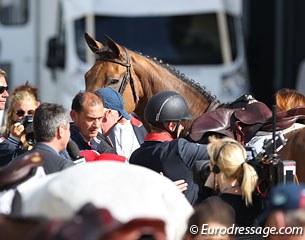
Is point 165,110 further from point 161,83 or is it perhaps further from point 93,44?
point 93,44

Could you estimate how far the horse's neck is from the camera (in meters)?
7.74

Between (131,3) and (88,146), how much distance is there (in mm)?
6961

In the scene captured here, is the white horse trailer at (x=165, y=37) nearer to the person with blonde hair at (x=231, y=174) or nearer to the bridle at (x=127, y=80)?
the bridle at (x=127, y=80)

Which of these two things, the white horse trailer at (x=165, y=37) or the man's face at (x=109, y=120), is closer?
the man's face at (x=109, y=120)

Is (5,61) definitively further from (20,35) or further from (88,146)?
(88,146)

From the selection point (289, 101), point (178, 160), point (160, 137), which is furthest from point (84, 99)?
point (289, 101)

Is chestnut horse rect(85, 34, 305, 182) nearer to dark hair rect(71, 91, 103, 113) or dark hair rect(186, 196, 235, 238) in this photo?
dark hair rect(71, 91, 103, 113)

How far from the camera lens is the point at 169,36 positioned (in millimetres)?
13898

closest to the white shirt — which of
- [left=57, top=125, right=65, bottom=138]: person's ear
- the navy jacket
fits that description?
the navy jacket

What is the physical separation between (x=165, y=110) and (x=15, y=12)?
358 inches

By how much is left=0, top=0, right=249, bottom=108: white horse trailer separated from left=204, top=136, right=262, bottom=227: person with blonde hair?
7.58 metres

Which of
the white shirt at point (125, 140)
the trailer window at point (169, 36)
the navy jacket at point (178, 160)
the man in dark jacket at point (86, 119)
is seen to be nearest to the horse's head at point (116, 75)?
the white shirt at point (125, 140)

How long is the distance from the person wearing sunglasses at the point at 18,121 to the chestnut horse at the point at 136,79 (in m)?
0.47

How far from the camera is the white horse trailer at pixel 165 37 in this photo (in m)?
13.6
